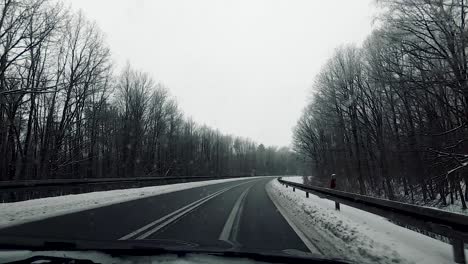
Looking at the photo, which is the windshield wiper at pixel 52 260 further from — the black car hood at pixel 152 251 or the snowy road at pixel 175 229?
the snowy road at pixel 175 229

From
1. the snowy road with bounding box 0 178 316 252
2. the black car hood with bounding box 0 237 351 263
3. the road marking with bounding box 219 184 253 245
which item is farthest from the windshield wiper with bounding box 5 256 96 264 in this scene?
the road marking with bounding box 219 184 253 245

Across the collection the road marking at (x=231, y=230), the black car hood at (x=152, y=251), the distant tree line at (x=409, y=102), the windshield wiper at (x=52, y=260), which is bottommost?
the road marking at (x=231, y=230)

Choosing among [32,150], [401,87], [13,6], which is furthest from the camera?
[32,150]

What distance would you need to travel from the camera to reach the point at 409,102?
22.5 metres

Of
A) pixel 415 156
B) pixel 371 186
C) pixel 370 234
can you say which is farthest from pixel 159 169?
pixel 370 234

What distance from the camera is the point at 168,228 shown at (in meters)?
7.53

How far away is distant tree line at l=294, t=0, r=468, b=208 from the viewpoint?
13.6 metres

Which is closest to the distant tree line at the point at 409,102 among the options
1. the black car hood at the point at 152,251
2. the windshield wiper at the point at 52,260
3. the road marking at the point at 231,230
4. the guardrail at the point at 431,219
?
the guardrail at the point at 431,219

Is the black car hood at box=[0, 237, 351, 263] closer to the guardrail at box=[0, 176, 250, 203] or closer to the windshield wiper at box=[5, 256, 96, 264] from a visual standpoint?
the windshield wiper at box=[5, 256, 96, 264]

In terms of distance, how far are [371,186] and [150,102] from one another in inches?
1389

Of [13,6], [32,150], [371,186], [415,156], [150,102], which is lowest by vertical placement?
[371,186]

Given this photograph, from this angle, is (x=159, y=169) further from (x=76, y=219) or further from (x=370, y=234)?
(x=370, y=234)

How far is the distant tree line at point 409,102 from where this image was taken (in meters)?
13.6

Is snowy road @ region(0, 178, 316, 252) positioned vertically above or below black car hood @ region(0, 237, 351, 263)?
below
